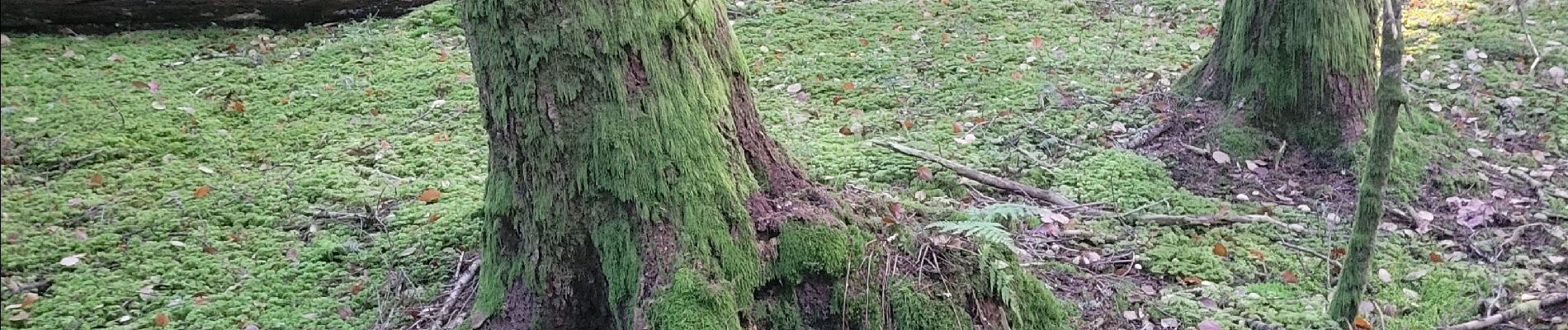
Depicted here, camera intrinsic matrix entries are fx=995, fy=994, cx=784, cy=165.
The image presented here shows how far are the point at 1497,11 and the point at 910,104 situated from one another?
16.3ft

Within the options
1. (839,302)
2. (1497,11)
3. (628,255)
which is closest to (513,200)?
(628,255)

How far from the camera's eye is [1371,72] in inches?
204

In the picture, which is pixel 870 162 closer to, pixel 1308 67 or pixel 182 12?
pixel 1308 67

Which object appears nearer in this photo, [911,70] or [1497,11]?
[911,70]

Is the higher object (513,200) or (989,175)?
(513,200)

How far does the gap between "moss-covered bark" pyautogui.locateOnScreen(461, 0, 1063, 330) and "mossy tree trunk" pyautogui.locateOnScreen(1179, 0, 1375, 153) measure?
309cm

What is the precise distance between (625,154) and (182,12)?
6037 mm

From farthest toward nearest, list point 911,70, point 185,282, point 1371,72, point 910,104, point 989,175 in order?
1. point 911,70
2. point 910,104
3. point 1371,72
4. point 989,175
5. point 185,282

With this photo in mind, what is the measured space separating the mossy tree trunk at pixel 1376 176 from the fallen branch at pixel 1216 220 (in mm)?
956

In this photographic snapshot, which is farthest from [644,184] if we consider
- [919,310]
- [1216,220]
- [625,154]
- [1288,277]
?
[1216,220]

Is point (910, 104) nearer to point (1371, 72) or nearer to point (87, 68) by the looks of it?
point (1371, 72)

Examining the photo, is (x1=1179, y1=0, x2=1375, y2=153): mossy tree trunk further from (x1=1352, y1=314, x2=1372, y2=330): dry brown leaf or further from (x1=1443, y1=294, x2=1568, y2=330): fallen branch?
(x1=1352, y1=314, x2=1372, y2=330): dry brown leaf

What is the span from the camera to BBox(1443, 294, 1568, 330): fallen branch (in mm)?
3488

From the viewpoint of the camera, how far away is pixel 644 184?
2.71 metres
